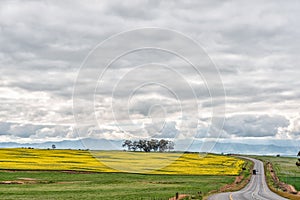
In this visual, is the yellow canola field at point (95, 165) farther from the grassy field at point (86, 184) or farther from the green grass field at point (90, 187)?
the green grass field at point (90, 187)

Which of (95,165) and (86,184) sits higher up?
(95,165)

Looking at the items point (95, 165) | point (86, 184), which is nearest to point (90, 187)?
point (86, 184)

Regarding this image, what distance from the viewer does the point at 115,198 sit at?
62031 mm

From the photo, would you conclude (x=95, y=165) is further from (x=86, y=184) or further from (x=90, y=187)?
(x=90, y=187)

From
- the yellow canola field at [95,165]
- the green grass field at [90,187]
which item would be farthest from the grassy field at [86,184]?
the yellow canola field at [95,165]

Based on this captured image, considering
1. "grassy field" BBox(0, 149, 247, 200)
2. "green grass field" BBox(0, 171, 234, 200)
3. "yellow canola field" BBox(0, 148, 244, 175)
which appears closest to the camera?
"green grass field" BBox(0, 171, 234, 200)

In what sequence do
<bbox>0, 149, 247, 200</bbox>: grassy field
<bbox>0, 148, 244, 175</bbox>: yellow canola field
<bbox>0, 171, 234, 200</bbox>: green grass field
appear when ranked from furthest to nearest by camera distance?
<bbox>0, 148, 244, 175</bbox>: yellow canola field, <bbox>0, 149, 247, 200</bbox>: grassy field, <bbox>0, 171, 234, 200</bbox>: green grass field

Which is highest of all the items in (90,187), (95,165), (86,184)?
(95,165)

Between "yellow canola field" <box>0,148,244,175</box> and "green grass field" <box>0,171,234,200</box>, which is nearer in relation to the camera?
"green grass field" <box>0,171,234,200</box>

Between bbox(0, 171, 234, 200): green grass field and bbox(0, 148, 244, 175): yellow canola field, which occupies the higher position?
bbox(0, 148, 244, 175): yellow canola field

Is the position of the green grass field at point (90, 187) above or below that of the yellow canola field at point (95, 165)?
below

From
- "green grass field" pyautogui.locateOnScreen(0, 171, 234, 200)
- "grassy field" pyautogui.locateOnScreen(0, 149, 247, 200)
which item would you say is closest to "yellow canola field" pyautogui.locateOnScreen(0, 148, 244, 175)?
"grassy field" pyautogui.locateOnScreen(0, 149, 247, 200)

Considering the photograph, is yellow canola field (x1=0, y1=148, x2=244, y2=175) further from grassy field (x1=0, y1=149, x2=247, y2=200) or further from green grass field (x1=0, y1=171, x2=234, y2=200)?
green grass field (x1=0, y1=171, x2=234, y2=200)

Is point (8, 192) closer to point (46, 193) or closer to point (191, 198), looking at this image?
point (46, 193)
